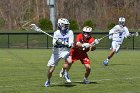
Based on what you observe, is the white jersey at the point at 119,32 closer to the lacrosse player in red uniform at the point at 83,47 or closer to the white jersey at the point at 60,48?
the lacrosse player in red uniform at the point at 83,47

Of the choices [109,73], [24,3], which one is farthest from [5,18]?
[109,73]

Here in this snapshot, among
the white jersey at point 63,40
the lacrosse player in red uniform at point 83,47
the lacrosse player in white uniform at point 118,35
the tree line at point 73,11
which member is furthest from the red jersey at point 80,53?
the tree line at point 73,11

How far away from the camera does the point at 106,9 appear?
67.8 meters

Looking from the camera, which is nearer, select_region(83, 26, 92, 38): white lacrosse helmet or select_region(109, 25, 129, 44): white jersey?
select_region(83, 26, 92, 38): white lacrosse helmet

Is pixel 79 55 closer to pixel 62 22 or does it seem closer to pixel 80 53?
pixel 80 53

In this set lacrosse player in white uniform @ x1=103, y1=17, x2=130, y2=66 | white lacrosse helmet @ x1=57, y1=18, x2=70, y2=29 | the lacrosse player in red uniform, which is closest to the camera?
white lacrosse helmet @ x1=57, y1=18, x2=70, y2=29

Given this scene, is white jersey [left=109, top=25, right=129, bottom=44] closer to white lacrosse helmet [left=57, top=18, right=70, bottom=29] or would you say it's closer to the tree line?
white lacrosse helmet [left=57, top=18, right=70, bottom=29]

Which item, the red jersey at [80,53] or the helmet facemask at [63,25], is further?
the red jersey at [80,53]

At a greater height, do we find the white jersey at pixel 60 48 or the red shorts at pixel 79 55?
the white jersey at pixel 60 48

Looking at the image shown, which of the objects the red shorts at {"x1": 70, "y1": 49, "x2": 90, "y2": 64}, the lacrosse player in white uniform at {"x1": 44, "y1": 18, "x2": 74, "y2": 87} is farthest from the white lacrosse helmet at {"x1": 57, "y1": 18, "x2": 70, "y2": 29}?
the red shorts at {"x1": 70, "y1": 49, "x2": 90, "y2": 64}

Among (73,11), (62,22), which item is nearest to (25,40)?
(73,11)

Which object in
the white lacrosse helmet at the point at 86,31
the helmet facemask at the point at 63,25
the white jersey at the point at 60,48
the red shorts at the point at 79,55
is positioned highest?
the helmet facemask at the point at 63,25

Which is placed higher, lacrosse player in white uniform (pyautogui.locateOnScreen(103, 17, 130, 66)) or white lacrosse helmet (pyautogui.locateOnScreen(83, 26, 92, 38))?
white lacrosse helmet (pyautogui.locateOnScreen(83, 26, 92, 38))

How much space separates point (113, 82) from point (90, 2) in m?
54.4
